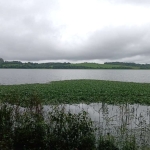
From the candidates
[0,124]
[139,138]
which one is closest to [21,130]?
[0,124]

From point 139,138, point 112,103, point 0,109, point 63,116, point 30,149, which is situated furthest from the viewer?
point 112,103

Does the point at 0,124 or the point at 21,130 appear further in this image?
the point at 0,124

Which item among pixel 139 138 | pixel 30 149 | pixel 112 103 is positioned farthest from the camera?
pixel 112 103

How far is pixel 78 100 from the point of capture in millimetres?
24281

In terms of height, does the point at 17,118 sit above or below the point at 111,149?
above

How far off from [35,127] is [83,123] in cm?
192

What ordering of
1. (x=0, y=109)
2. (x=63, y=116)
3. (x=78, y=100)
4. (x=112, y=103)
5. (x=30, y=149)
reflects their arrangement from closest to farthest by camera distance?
(x=30, y=149) → (x=63, y=116) → (x=0, y=109) → (x=112, y=103) → (x=78, y=100)

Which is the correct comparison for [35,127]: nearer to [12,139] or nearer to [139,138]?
[12,139]

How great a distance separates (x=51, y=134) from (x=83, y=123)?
53.5 inches

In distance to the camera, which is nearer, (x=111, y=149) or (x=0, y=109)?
(x=111, y=149)

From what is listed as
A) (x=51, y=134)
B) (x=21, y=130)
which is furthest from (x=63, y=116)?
A: (x=21, y=130)

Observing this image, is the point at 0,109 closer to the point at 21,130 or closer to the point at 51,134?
the point at 21,130

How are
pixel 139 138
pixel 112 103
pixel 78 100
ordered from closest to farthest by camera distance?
pixel 139 138 → pixel 112 103 → pixel 78 100

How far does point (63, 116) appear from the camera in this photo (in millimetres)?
8742
